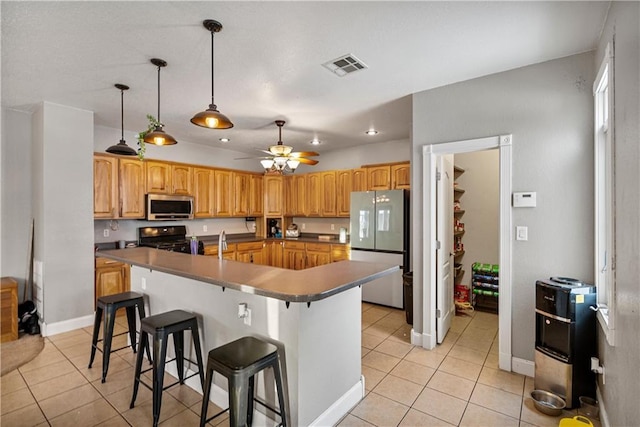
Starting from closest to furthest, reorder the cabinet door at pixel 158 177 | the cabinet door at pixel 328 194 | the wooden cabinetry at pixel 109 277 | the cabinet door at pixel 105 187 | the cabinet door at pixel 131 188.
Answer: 1. the wooden cabinetry at pixel 109 277
2. the cabinet door at pixel 105 187
3. the cabinet door at pixel 131 188
4. the cabinet door at pixel 158 177
5. the cabinet door at pixel 328 194

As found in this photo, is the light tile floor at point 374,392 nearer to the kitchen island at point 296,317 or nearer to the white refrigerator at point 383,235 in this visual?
the kitchen island at point 296,317

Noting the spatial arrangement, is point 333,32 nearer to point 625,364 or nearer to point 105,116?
point 625,364

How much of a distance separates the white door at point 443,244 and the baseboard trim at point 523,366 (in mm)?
749

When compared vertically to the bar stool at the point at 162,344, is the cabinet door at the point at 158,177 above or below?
above

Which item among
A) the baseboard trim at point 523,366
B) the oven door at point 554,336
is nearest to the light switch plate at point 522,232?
the oven door at point 554,336

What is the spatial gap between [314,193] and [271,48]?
3961 mm

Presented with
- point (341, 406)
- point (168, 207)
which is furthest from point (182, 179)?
point (341, 406)

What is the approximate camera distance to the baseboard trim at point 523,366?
2678mm

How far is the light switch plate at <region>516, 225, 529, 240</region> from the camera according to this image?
2.68m

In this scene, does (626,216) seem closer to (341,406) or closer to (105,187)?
(341,406)

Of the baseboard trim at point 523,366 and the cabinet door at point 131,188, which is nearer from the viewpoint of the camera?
the baseboard trim at point 523,366

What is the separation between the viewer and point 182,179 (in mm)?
5316

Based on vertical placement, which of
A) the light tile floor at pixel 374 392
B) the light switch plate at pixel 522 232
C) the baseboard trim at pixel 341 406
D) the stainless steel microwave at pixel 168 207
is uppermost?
the stainless steel microwave at pixel 168 207

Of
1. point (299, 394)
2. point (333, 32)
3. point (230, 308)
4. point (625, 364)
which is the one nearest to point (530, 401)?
point (625, 364)
